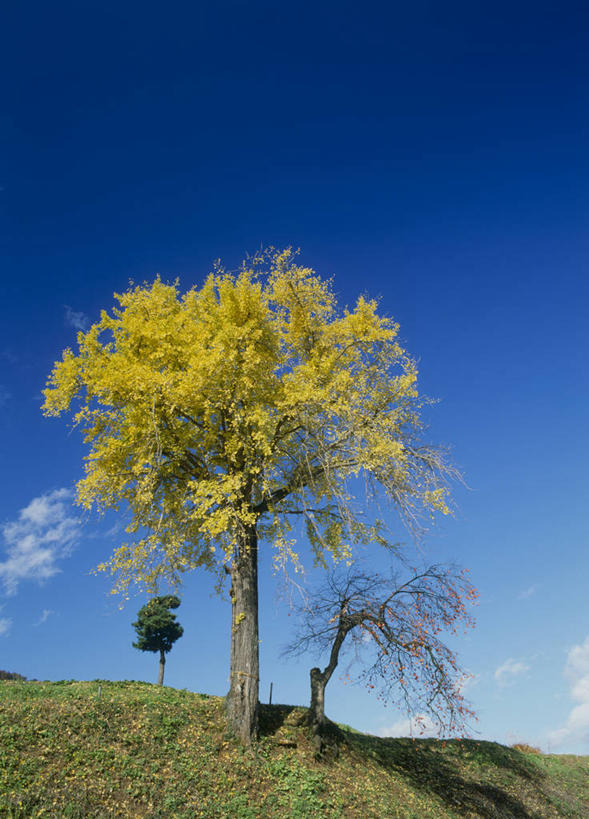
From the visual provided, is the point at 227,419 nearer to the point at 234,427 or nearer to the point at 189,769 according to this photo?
the point at 234,427

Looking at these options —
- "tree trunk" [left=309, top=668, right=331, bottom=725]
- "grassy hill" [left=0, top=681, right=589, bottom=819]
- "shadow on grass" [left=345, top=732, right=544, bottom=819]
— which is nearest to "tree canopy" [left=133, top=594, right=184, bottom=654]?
"grassy hill" [left=0, top=681, right=589, bottom=819]

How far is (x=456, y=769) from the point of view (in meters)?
16.9

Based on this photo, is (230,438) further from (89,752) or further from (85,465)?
(89,752)

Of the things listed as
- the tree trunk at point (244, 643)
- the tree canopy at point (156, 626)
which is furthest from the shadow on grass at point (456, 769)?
the tree canopy at point (156, 626)

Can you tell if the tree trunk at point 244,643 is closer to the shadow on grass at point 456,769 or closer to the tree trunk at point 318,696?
the tree trunk at point 318,696

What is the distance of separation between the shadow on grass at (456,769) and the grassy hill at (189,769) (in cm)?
5

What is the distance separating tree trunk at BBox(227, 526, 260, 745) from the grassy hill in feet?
1.49

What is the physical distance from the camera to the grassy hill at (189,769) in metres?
10.0

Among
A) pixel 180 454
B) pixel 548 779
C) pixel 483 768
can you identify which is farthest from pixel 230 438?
pixel 548 779

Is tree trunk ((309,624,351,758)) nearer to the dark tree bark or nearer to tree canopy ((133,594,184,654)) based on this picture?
the dark tree bark

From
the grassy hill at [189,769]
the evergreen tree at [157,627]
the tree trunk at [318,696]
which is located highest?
the evergreen tree at [157,627]

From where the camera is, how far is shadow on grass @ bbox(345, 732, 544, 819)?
14.8 m

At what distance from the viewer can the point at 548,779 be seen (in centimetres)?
1944

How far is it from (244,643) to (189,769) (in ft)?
9.33
